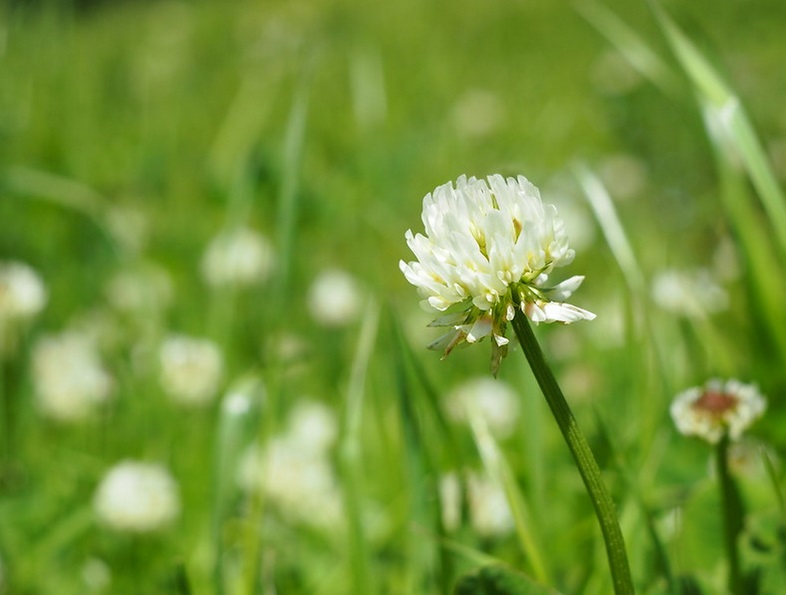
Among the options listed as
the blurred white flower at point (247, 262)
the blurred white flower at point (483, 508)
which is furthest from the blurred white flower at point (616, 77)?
the blurred white flower at point (483, 508)

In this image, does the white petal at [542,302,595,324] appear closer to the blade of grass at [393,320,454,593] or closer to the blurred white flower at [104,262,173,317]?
the blade of grass at [393,320,454,593]

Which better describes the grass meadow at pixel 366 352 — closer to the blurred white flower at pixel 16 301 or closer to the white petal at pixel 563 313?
the blurred white flower at pixel 16 301

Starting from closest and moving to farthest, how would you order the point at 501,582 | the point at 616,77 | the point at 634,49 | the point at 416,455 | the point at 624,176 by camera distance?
1. the point at 501,582
2. the point at 416,455
3. the point at 634,49
4. the point at 624,176
5. the point at 616,77

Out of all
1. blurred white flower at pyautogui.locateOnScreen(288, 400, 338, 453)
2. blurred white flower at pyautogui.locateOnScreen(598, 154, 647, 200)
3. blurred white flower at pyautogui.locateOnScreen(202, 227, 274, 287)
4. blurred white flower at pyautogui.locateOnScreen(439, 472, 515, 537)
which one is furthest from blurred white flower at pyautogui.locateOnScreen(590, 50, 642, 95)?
blurred white flower at pyautogui.locateOnScreen(439, 472, 515, 537)

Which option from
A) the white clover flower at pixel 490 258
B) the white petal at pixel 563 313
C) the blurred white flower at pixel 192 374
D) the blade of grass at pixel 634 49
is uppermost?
the blade of grass at pixel 634 49

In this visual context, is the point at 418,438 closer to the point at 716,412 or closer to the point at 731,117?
the point at 716,412

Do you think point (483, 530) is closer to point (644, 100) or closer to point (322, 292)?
point (322, 292)

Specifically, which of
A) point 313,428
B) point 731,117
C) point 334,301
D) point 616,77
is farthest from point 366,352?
point 616,77
